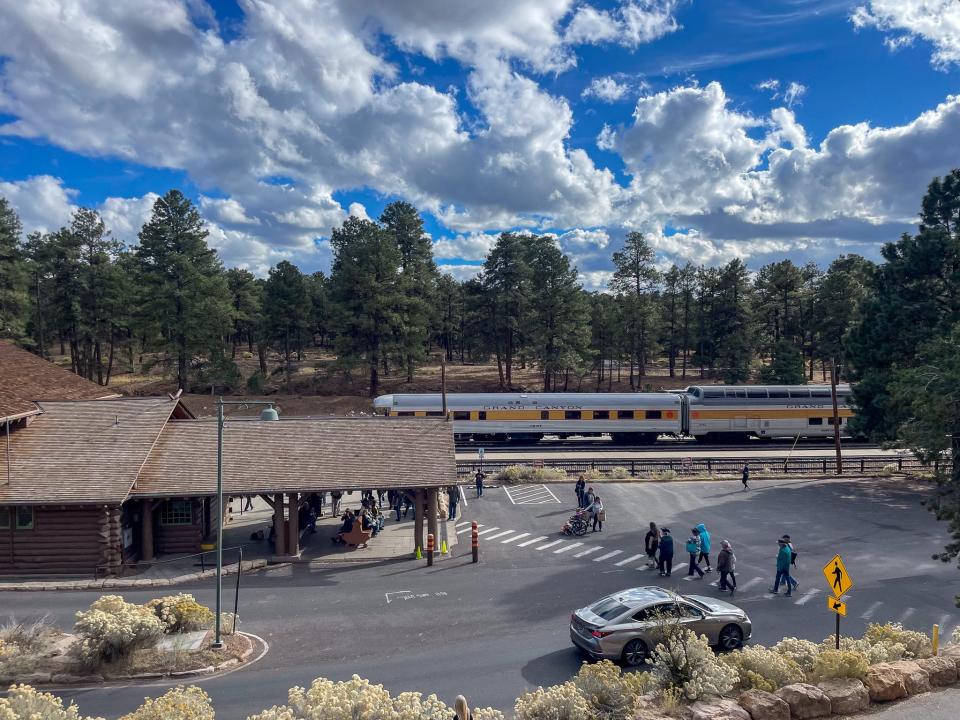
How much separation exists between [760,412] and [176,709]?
4134 centimetres

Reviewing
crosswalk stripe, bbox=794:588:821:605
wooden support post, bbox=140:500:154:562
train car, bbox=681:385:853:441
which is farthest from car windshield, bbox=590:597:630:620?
train car, bbox=681:385:853:441

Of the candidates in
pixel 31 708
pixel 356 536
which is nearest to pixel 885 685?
pixel 31 708

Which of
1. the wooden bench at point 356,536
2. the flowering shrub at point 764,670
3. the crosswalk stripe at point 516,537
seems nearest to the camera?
the flowering shrub at point 764,670

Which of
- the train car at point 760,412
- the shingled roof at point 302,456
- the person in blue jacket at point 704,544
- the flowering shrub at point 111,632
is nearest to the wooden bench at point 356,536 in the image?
the shingled roof at point 302,456

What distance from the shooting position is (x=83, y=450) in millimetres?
21031

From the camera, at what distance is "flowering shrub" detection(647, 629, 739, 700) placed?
31.2 feet

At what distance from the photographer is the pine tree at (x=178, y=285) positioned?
5166 cm

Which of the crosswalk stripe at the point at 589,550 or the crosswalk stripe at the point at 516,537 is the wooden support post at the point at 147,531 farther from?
the crosswalk stripe at the point at 589,550

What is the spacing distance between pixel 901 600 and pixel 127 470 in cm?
2228

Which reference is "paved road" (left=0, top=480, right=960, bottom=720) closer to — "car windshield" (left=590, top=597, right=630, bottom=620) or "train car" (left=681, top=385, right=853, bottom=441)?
"car windshield" (left=590, top=597, right=630, bottom=620)

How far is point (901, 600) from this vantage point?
55.4 ft

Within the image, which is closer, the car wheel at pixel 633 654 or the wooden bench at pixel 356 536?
the car wheel at pixel 633 654

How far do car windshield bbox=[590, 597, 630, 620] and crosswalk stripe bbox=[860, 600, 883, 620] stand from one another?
265 inches

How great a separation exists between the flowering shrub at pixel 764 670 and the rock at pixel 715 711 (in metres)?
0.77
